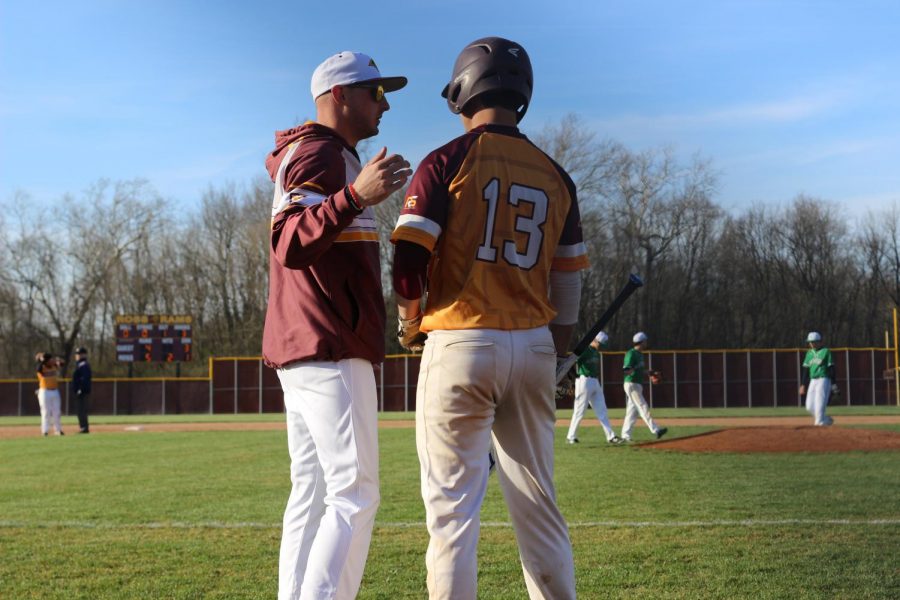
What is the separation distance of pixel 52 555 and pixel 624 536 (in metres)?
4.00

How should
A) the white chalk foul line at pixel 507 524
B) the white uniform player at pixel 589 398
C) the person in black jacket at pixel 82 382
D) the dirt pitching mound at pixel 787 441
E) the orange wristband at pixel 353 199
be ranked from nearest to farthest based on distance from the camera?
the orange wristband at pixel 353 199
the white chalk foul line at pixel 507 524
the dirt pitching mound at pixel 787 441
the white uniform player at pixel 589 398
the person in black jacket at pixel 82 382

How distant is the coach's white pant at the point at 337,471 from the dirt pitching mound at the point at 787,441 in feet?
42.1

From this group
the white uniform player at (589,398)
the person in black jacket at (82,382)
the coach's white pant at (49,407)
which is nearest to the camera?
the white uniform player at (589,398)

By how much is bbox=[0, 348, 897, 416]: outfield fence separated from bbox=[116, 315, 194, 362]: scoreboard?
197 cm

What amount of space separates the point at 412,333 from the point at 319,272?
1.53 ft

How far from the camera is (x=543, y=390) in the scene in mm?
3678

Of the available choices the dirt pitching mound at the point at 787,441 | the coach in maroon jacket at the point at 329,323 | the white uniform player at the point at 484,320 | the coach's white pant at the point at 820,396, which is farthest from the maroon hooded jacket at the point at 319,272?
the coach's white pant at the point at 820,396

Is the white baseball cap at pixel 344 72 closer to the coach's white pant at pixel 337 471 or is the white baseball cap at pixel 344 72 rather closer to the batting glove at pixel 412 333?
the batting glove at pixel 412 333

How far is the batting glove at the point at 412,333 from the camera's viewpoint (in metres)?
3.78

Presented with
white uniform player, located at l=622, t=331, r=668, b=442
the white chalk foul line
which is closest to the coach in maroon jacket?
the white chalk foul line

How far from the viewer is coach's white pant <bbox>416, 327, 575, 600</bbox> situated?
348 centimetres

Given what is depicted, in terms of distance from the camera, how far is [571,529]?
7.43m

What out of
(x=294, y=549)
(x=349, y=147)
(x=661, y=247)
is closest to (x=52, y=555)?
(x=294, y=549)

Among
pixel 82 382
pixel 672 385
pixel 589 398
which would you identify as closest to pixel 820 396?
pixel 589 398
